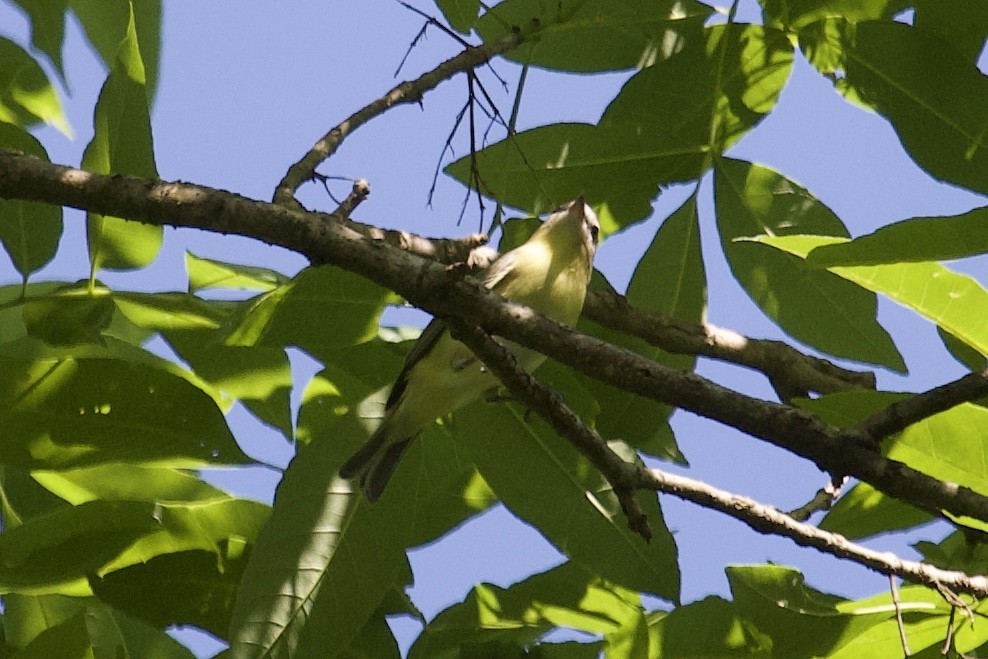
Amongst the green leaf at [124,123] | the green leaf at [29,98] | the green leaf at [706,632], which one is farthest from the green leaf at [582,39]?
the green leaf at [706,632]

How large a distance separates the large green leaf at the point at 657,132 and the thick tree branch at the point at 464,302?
77cm

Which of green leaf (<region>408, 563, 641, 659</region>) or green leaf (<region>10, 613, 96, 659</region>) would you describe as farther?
green leaf (<region>408, 563, 641, 659</region>)

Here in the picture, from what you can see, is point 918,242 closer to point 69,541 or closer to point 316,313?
point 316,313

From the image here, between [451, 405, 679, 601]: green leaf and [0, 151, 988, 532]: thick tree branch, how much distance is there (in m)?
0.42

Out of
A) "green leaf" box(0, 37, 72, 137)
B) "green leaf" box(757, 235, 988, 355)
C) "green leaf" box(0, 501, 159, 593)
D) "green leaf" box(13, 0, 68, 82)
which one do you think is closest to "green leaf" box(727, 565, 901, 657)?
"green leaf" box(757, 235, 988, 355)

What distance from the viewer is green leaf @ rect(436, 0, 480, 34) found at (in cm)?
258

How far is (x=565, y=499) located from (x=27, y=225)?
1.10 metres

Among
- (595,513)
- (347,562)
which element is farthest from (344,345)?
(595,513)

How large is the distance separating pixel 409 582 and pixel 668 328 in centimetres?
78

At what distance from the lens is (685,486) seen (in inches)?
73.1

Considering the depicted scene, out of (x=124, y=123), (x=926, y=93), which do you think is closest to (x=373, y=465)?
(x=124, y=123)

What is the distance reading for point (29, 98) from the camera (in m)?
2.70

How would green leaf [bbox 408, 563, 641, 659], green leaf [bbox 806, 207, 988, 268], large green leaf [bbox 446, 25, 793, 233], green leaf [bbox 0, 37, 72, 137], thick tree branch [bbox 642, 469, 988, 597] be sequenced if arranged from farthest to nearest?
green leaf [bbox 0, 37, 72, 137] → large green leaf [bbox 446, 25, 793, 233] → green leaf [bbox 408, 563, 641, 659] → thick tree branch [bbox 642, 469, 988, 597] → green leaf [bbox 806, 207, 988, 268]

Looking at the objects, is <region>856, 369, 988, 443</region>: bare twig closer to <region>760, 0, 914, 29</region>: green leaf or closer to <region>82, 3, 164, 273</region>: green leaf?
<region>760, 0, 914, 29</region>: green leaf
